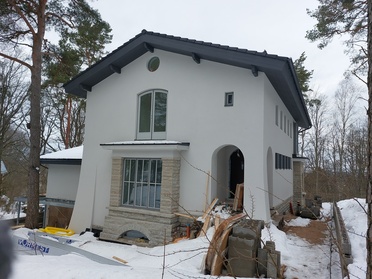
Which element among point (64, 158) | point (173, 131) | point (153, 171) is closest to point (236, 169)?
point (173, 131)

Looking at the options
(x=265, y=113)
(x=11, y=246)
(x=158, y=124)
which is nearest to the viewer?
(x=11, y=246)

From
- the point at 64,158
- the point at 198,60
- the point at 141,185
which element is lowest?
the point at 141,185

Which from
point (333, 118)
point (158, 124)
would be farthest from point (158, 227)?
point (333, 118)

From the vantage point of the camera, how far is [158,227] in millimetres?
8945

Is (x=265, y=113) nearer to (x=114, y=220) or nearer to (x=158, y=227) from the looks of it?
(x=158, y=227)

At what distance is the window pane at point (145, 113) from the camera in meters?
10.4

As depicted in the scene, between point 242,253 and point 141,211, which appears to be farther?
point 141,211

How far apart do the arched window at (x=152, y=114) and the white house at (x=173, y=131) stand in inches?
1.5

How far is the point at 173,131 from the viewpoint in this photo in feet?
32.1

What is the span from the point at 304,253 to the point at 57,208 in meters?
11.6

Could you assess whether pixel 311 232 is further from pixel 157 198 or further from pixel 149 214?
pixel 149 214

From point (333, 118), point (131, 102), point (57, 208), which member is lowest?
point (57, 208)

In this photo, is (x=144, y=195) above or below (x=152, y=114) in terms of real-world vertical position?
below

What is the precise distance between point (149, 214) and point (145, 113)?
3.75 meters
